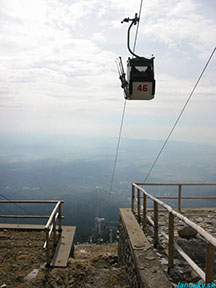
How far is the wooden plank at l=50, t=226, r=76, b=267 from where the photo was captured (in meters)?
5.54

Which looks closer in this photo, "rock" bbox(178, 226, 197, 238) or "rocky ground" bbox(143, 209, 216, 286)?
"rocky ground" bbox(143, 209, 216, 286)

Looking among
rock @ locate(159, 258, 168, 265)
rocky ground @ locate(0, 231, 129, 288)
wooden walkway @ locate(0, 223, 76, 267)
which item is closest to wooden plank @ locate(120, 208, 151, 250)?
rock @ locate(159, 258, 168, 265)

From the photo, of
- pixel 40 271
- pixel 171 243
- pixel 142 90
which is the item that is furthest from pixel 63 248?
pixel 142 90

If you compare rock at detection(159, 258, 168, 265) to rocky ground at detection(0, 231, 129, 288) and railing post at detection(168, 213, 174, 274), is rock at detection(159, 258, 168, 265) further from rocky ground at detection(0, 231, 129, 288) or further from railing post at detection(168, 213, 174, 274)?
rocky ground at detection(0, 231, 129, 288)

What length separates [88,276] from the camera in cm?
539

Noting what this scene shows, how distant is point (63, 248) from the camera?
6.27 m

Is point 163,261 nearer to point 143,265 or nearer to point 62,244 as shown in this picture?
point 143,265

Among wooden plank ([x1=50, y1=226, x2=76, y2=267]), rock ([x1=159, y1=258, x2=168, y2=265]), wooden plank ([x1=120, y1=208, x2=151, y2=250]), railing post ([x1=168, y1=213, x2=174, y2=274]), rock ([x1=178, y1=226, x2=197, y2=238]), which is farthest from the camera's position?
wooden plank ([x1=50, y1=226, x2=76, y2=267])

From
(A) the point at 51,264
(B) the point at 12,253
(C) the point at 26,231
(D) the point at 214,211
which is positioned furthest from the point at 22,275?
Answer: (D) the point at 214,211

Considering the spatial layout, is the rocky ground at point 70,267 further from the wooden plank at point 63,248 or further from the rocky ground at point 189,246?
the wooden plank at point 63,248

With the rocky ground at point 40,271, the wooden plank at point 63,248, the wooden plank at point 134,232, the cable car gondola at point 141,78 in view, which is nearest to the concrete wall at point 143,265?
the wooden plank at point 134,232

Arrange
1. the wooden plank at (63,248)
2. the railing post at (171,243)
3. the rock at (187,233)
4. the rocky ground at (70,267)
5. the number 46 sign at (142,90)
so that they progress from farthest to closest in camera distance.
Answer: the number 46 sign at (142,90) < the wooden plank at (63,248) < the rock at (187,233) < the rocky ground at (70,267) < the railing post at (171,243)

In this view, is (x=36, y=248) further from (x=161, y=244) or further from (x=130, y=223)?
(x=161, y=244)

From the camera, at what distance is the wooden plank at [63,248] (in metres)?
5.54
